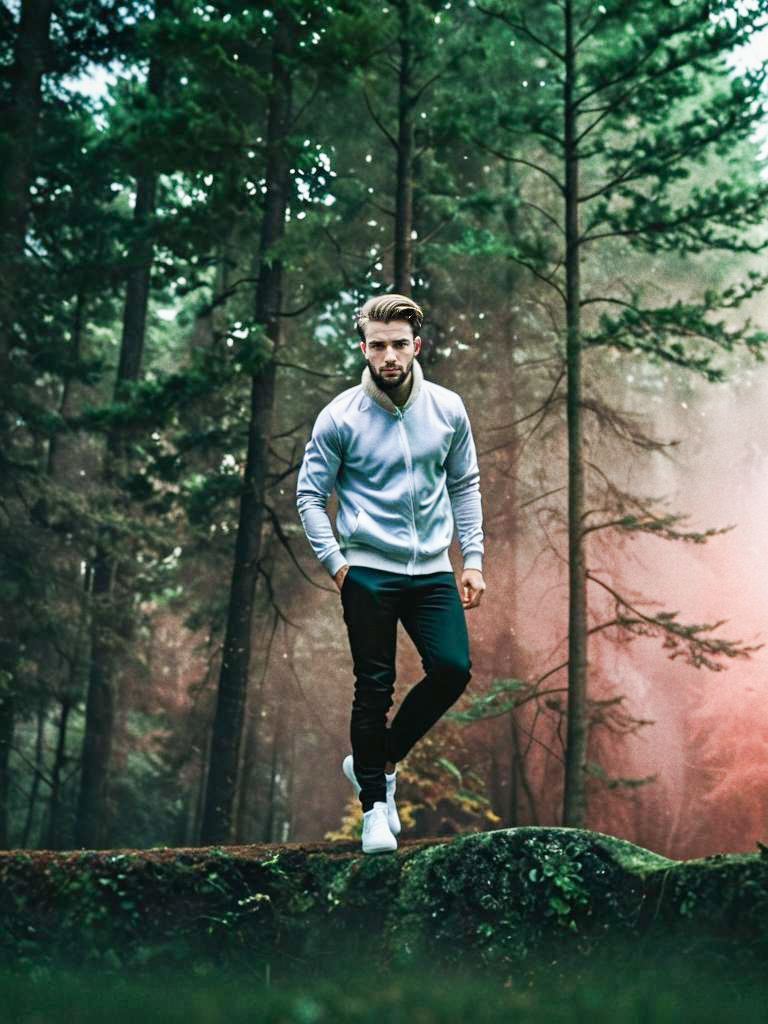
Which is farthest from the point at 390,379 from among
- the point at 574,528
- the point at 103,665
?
the point at 103,665

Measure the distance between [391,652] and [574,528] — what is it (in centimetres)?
826

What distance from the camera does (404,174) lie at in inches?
A: 540

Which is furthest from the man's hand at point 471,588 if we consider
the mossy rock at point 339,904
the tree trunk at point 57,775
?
the tree trunk at point 57,775

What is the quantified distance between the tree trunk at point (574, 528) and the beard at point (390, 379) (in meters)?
8.12

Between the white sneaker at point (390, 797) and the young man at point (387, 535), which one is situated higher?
the young man at point (387, 535)

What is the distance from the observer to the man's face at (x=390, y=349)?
4.73 metres

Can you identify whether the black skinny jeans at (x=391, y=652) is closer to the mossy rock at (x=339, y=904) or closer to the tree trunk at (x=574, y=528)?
the mossy rock at (x=339, y=904)

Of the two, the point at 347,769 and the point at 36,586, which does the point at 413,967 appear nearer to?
the point at 347,769

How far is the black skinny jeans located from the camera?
4.76m

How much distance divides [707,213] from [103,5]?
10.4 metres

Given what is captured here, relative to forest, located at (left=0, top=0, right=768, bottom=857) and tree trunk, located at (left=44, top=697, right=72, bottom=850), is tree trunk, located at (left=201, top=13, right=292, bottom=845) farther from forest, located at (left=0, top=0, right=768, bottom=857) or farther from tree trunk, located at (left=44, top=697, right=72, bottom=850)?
tree trunk, located at (left=44, top=697, right=72, bottom=850)

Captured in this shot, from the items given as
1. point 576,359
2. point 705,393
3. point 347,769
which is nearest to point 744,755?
point 705,393

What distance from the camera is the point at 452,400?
506 cm

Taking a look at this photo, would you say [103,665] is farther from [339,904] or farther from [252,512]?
[339,904]
